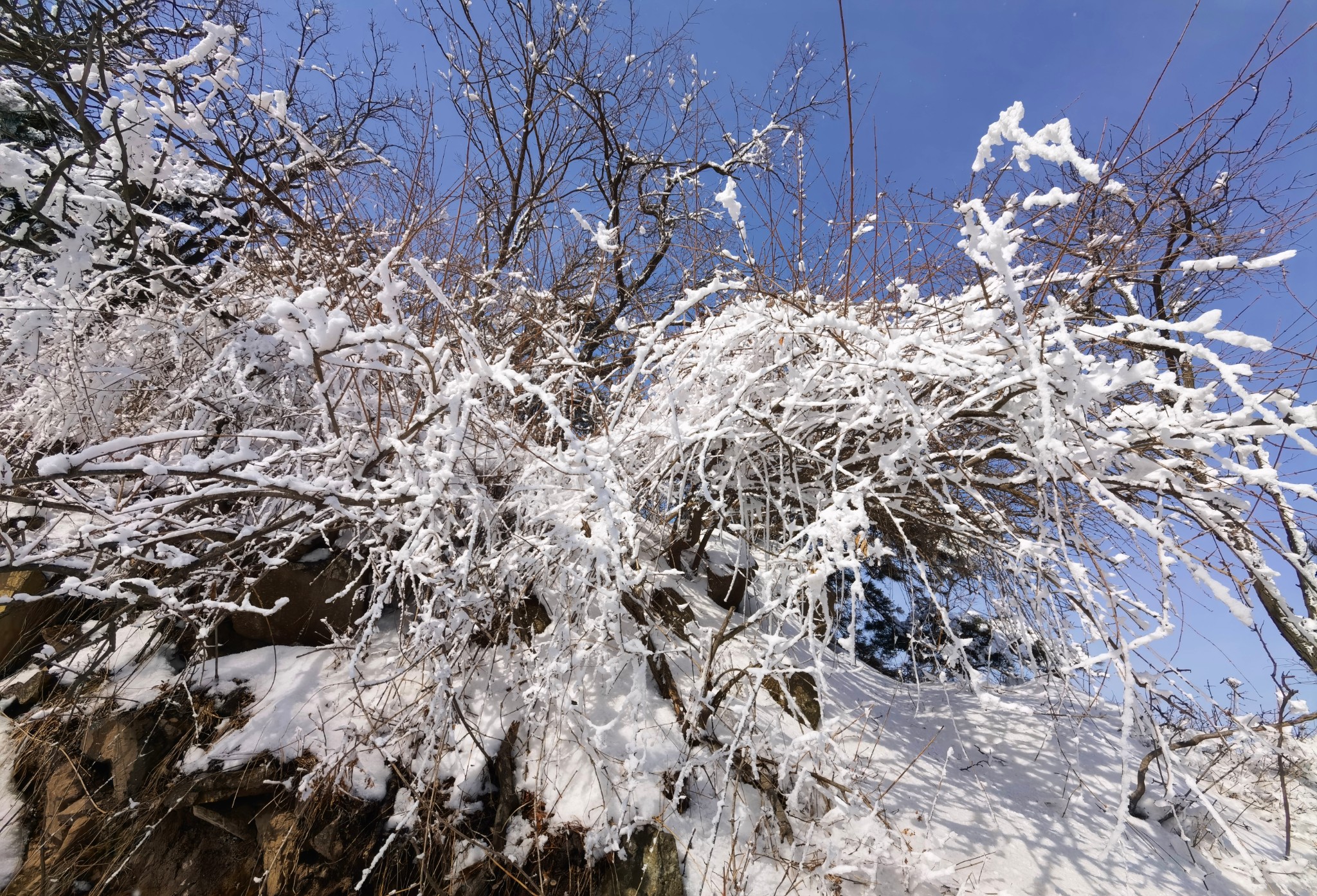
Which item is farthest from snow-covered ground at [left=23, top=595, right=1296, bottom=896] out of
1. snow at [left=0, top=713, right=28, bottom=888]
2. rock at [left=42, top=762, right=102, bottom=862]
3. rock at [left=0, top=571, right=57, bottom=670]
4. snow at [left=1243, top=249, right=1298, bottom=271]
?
snow at [left=1243, top=249, right=1298, bottom=271]

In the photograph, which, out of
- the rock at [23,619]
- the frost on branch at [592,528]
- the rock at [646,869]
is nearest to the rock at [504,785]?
the frost on branch at [592,528]

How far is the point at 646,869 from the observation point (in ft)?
6.48

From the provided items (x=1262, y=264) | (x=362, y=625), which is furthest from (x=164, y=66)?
(x=1262, y=264)

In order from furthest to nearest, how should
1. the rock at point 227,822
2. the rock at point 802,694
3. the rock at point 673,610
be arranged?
1. the rock at point 673,610
2. the rock at point 802,694
3. the rock at point 227,822

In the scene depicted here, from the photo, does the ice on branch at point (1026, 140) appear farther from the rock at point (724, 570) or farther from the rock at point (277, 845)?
the rock at point (277, 845)

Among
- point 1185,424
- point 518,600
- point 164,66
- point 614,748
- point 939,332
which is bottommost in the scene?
point 614,748

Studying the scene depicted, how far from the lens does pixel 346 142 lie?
713 centimetres

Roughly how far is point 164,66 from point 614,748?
315 cm

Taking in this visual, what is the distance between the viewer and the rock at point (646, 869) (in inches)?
→ 76.6

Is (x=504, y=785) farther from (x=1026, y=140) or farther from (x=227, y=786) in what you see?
(x=1026, y=140)

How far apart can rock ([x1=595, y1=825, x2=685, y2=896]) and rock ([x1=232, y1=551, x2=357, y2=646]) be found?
1704 millimetres

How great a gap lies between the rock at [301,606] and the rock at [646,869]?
5.59 feet

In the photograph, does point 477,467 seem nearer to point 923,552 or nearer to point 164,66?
point 164,66

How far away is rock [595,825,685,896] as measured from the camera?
1945mm
